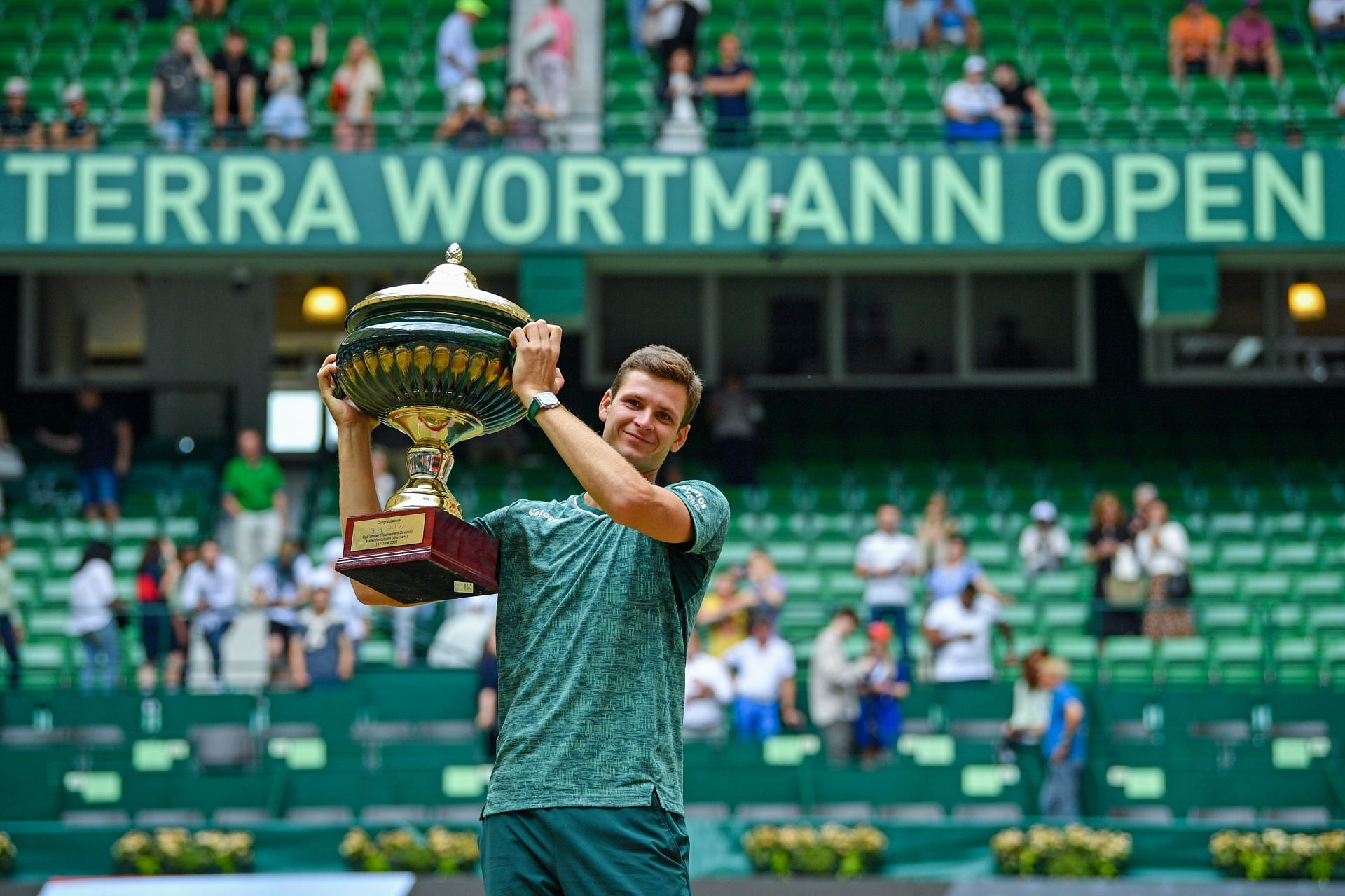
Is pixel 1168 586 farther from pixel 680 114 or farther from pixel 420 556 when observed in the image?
pixel 420 556

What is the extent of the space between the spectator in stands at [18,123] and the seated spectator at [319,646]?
552 cm

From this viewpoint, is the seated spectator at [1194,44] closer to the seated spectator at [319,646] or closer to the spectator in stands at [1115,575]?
the spectator in stands at [1115,575]

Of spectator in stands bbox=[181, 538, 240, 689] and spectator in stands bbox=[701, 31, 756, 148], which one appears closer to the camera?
spectator in stands bbox=[181, 538, 240, 689]

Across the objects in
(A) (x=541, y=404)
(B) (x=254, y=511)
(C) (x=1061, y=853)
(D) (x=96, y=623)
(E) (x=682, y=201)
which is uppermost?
(E) (x=682, y=201)

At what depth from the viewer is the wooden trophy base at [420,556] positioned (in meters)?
3.49

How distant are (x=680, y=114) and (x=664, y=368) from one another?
13013mm

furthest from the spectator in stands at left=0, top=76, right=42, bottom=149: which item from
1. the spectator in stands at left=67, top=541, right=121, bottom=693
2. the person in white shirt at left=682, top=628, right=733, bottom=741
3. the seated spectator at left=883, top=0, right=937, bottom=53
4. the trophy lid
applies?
the trophy lid

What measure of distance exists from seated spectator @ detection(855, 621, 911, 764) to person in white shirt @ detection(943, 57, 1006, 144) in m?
5.74

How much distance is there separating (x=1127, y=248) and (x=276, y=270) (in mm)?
8081

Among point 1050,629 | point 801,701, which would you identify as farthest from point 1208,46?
point 801,701

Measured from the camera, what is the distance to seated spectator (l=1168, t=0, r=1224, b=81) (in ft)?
60.4

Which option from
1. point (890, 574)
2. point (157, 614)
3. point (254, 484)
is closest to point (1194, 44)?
point (890, 574)

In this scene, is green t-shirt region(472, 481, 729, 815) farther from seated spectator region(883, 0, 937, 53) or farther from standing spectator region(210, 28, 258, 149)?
seated spectator region(883, 0, 937, 53)

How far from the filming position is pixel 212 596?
13828 mm
